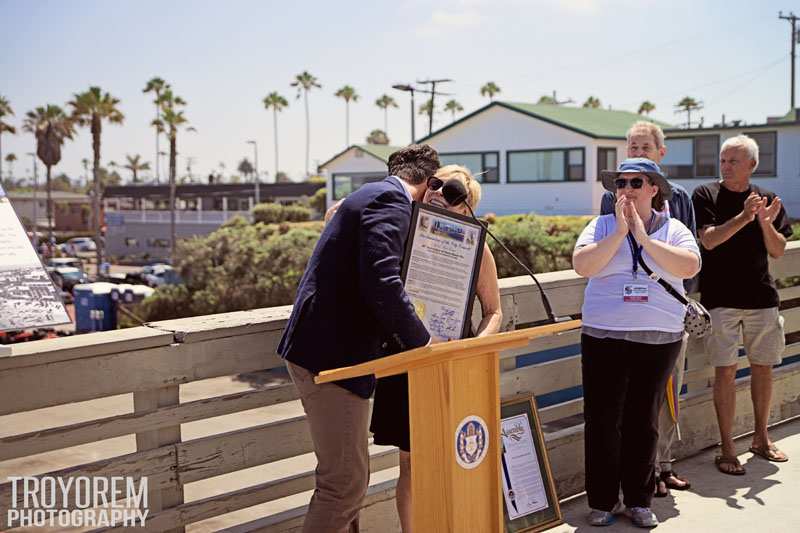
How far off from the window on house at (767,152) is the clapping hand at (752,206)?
106 ft

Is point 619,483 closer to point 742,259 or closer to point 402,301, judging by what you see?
point 742,259

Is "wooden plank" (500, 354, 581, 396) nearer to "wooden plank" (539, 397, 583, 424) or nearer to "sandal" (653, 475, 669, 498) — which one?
"wooden plank" (539, 397, 583, 424)

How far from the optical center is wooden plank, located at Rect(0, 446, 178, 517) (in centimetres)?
311

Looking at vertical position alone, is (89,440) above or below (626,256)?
below

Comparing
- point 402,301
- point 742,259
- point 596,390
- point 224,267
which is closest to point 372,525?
point 596,390

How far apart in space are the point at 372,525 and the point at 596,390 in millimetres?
1329

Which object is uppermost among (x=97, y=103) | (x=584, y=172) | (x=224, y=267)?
(x=97, y=103)

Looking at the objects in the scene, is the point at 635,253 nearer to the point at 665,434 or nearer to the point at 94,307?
the point at 665,434

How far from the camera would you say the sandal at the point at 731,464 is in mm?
5527

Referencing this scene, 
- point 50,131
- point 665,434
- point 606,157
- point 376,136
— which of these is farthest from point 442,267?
point 376,136

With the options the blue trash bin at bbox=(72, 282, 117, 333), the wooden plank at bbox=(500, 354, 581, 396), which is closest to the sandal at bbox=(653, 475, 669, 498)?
the wooden plank at bbox=(500, 354, 581, 396)

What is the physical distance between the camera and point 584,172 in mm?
39844

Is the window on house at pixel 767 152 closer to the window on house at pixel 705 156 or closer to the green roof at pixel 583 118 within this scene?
the window on house at pixel 705 156

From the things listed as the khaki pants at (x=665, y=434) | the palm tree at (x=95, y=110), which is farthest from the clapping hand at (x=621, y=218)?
the palm tree at (x=95, y=110)
